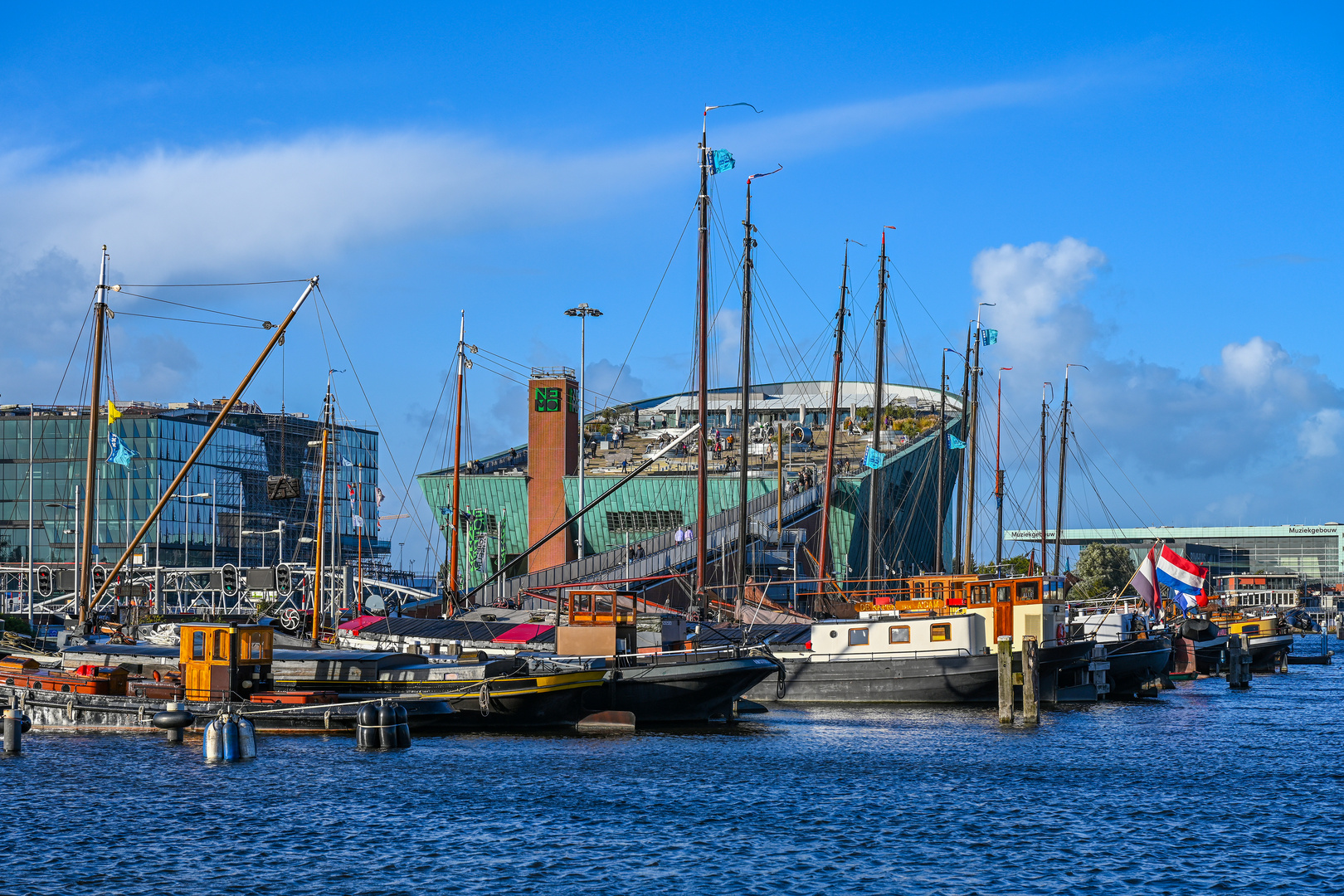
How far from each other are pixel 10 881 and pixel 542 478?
7915 cm

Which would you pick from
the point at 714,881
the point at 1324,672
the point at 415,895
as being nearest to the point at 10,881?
the point at 415,895

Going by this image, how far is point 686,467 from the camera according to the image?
103 meters

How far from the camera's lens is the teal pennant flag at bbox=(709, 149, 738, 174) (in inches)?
2442

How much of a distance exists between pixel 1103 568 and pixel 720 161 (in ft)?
379

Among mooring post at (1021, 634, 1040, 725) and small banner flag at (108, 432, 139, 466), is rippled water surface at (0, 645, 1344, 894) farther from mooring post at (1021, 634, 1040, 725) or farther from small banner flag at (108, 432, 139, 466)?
small banner flag at (108, 432, 139, 466)

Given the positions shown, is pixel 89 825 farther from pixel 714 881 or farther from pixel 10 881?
pixel 714 881

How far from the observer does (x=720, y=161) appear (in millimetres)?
62156

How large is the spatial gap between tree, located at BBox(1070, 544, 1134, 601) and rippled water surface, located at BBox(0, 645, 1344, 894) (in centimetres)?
11177

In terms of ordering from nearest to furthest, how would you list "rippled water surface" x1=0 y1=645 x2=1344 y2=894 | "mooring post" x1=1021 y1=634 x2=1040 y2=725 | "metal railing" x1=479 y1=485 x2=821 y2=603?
"rippled water surface" x1=0 y1=645 x2=1344 y2=894 → "mooring post" x1=1021 y1=634 x2=1040 y2=725 → "metal railing" x1=479 y1=485 x2=821 y2=603

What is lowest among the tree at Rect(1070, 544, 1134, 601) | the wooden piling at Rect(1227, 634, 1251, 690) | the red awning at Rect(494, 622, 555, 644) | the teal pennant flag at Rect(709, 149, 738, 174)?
the wooden piling at Rect(1227, 634, 1251, 690)

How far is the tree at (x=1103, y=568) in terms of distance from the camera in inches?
5955

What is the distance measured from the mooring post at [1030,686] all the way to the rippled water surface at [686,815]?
1.28m

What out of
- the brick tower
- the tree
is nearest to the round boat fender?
the brick tower

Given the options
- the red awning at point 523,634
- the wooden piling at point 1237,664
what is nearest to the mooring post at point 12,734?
the red awning at point 523,634
